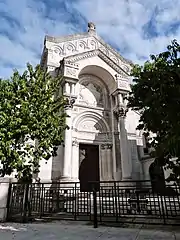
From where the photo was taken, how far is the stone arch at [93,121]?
48.0 feet

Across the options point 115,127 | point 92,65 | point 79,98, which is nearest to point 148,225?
point 115,127

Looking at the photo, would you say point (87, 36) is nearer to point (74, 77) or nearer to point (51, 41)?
point (51, 41)

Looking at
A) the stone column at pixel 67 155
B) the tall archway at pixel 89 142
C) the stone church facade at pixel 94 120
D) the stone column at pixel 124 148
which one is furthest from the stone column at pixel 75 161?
the stone column at pixel 124 148

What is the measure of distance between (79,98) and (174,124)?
39.2 ft

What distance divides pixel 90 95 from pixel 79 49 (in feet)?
15.3

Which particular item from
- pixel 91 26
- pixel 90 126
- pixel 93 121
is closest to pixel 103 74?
pixel 93 121

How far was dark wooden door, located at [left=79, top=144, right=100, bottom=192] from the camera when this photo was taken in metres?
14.3

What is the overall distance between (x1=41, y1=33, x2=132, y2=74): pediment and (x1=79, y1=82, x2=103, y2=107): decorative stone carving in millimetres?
2391

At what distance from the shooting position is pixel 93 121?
15359 millimetres

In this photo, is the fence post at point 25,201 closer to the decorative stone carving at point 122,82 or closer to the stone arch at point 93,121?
the stone arch at point 93,121

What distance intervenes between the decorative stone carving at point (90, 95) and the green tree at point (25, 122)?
6.02 meters

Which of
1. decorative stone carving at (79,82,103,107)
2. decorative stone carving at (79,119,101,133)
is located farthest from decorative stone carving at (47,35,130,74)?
decorative stone carving at (79,119,101,133)

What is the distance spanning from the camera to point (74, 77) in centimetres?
1381

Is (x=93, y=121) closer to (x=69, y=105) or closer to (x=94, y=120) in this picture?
(x=94, y=120)
